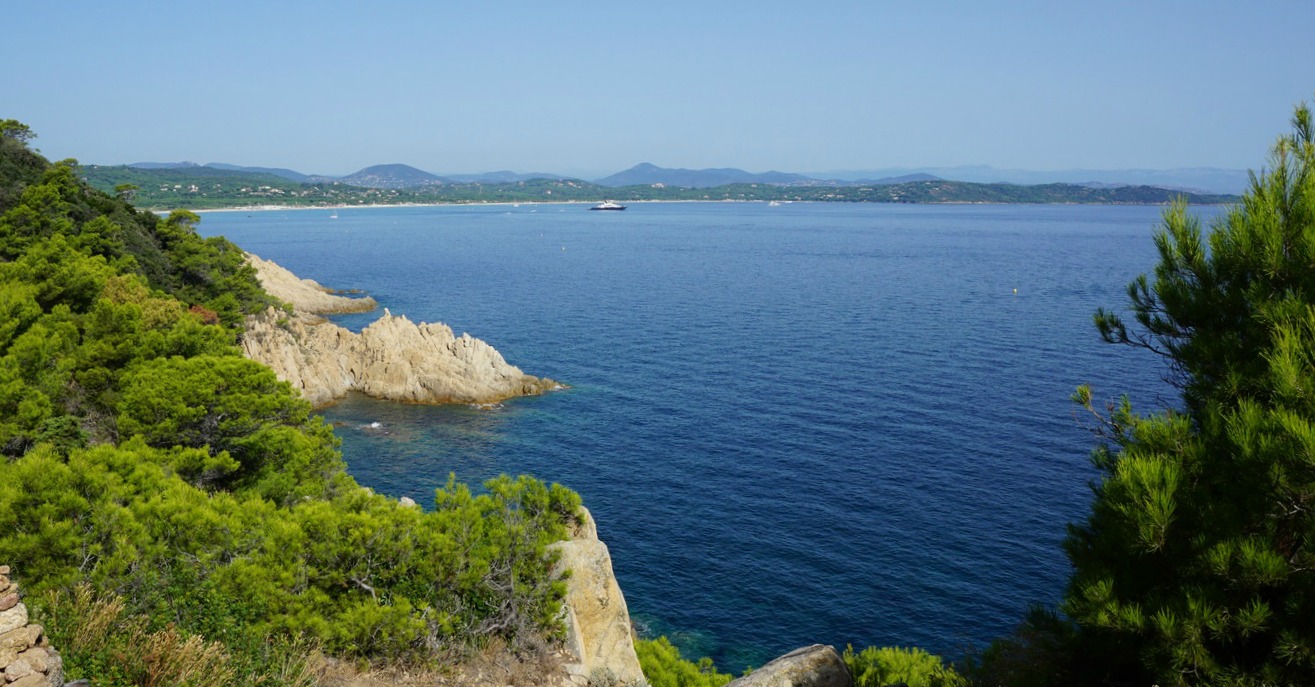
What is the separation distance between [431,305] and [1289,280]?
92.1 m

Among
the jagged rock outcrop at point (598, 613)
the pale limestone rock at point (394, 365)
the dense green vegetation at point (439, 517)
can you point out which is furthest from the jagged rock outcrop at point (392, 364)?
the jagged rock outcrop at point (598, 613)

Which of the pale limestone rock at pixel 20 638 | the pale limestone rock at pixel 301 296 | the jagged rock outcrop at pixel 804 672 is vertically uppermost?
the pale limestone rock at pixel 20 638

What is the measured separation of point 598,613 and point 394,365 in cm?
4521

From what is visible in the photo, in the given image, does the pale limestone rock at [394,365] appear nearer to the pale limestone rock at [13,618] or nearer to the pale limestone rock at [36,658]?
the pale limestone rock at [13,618]

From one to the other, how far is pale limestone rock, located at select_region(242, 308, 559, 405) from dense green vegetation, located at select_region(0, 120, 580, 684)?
28575mm

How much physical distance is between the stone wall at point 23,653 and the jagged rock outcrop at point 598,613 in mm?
10110

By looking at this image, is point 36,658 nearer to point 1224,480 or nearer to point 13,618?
point 13,618

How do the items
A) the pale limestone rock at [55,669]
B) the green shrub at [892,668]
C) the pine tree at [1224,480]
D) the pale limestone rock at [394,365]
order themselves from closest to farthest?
the pine tree at [1224,480]
the pale limestone rock at [55,669]
the green shrub at [892,668]
the pale limestone rock at [394,365]

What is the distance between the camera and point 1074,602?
33.7 feet

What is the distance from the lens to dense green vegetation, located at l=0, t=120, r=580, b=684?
47.3 ft

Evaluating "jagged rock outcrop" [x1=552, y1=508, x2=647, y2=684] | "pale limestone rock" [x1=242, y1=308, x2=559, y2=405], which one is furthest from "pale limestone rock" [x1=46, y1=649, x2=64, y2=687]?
"pale limestone rock" [x1=242, y1=308, x2=559, y2=405]

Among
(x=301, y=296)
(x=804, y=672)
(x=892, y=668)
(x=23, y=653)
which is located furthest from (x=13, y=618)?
(x=301, y=296)

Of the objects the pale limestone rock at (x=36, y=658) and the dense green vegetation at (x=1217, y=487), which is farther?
the pale limestone rock at (x=36, y=658)

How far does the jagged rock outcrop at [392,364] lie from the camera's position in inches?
2298
